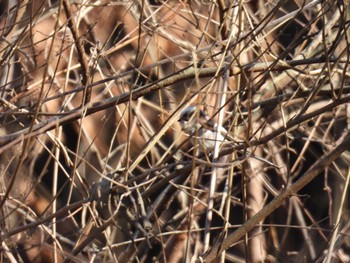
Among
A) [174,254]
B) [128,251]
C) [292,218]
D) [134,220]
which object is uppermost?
[134,220]

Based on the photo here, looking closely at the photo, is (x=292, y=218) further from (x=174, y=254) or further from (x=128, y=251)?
(x=128, y=251)

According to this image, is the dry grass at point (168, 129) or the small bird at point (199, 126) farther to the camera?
the dry grass at point (168, 129)

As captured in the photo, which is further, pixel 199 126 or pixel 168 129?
pixel 168 129

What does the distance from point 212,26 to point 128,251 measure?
136 centimetres

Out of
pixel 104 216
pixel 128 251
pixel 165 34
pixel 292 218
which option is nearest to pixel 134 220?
pixel 104 216

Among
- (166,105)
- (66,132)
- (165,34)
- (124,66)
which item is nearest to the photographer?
(165,34)

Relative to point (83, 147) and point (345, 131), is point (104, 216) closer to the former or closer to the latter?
point (83, 147)

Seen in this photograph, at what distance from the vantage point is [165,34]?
3631 millimetres

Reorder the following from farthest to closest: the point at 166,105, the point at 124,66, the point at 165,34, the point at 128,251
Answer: the point at 124,66
the point at 166,105
the point at 165,34
the point at 128,251

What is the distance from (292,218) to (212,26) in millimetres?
1232

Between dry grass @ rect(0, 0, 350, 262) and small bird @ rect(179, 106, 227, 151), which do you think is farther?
dry grass @ rect(0, 0, 350, 262)

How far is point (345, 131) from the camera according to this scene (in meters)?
4.13

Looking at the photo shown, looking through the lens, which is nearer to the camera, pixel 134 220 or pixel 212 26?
pixel 134 220

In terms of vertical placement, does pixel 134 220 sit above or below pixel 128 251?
above
